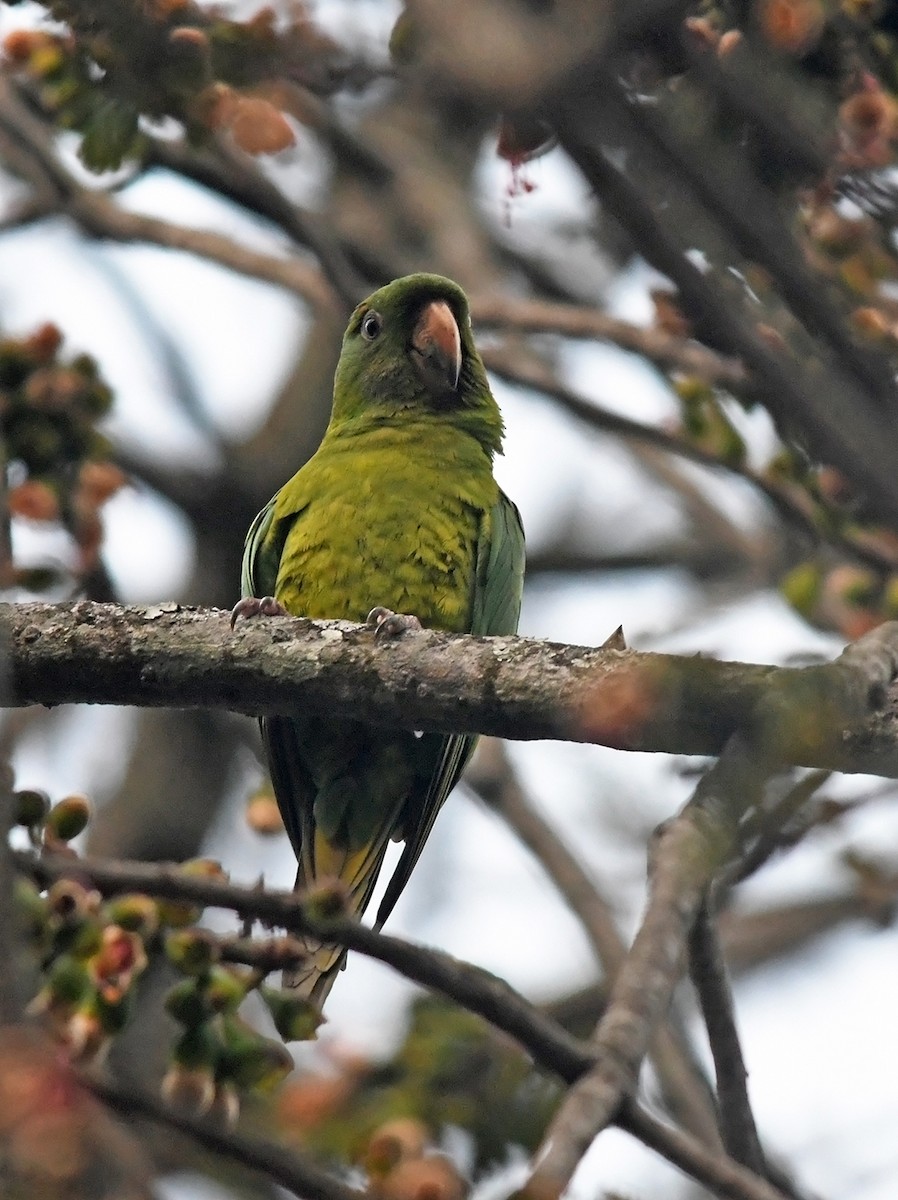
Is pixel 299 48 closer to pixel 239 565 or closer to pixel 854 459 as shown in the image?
pixel 854 459

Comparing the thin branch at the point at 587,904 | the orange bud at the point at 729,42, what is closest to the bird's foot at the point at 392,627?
the orange bud at the point at 729,42

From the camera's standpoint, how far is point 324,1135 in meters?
3.45

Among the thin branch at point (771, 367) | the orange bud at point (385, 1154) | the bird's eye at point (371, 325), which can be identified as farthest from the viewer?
the bird's eye at point (371, 325)

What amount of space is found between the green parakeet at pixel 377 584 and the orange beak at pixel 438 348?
0.22 m

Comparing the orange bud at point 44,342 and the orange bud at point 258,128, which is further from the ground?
the orange bud at point 258,128

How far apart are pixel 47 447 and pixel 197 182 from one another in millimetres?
2162

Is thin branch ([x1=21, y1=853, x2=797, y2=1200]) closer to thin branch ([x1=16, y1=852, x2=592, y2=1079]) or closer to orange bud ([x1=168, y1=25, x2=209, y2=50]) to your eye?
thin branch ([x1=16, y1=852, x2=592, y2=1079])

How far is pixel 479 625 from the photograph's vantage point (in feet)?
13.5

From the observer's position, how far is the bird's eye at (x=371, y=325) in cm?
488

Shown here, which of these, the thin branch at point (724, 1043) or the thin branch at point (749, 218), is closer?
the thin branch at point (749, 218)

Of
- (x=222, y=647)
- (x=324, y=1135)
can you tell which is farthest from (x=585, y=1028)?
(x=222, y=647)

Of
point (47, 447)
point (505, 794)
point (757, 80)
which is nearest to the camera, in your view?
point (757, 80)

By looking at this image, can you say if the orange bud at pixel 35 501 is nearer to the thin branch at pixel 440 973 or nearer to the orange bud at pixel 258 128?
the orange bud at pixel 258 128

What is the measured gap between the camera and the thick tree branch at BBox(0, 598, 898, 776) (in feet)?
8.82
